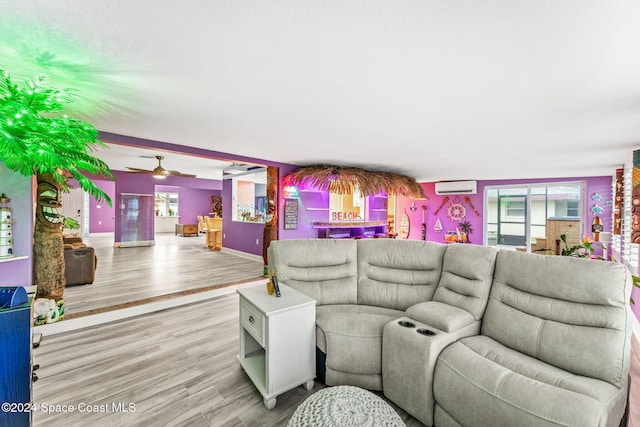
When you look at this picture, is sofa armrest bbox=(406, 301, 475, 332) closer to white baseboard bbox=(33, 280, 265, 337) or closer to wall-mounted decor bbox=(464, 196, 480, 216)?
white baseboard bbox=(33, 280, 265, 337)

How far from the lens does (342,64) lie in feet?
5.78

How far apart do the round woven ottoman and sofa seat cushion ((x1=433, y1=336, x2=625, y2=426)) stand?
0.43 m

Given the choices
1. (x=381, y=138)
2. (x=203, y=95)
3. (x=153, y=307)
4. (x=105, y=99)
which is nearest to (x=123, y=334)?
(x=153, y=307)

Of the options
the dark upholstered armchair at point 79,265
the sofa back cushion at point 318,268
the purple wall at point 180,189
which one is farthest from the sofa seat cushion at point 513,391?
the purple wall at point 180,189

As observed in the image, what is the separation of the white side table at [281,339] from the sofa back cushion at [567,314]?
129 centimetres

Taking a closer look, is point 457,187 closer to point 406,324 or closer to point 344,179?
point 344,179

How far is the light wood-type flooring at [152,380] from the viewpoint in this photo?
1.80 m

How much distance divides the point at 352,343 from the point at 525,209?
314 inches

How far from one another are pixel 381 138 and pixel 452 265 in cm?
190

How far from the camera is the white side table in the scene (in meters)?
1.88

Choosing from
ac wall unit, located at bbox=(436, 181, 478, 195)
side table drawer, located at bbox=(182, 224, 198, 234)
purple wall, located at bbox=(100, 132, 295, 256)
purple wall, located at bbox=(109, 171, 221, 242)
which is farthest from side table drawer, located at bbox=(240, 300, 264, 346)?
side table drawer, located at bbox=(182, 224, 198, 234)

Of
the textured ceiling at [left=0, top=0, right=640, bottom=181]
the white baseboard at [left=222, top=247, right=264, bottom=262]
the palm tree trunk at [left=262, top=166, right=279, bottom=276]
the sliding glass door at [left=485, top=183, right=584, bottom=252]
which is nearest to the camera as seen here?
the textured ceiling at [left=0, top=0, right=640, bottom=181]

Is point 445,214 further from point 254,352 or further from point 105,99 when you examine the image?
point 105,99

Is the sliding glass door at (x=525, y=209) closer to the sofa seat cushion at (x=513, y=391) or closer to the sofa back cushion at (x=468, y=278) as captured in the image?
the sofa back cushion at (x=468, y=278)
